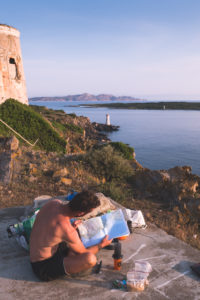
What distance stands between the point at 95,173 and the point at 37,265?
6167 millimetres

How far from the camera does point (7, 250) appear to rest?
4.27 metres

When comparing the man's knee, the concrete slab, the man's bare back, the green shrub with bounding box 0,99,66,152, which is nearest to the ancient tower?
the green shrub with bounding box 0,99,66,152

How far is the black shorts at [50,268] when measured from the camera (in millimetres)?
3430

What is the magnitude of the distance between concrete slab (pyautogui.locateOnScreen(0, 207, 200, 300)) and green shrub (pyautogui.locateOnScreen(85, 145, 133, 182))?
16.2ft

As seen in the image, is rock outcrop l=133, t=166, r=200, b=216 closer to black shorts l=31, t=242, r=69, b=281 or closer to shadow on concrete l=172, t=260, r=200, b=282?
shadow on concrete l=172, t=260, r=200, b=282

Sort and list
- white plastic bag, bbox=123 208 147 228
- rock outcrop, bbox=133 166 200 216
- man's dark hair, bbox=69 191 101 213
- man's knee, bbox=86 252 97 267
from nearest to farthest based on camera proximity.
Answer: man's dark hair, bbox=69 191 101 213 → man's knee, bbox=86 252 97 267 → white plastic bag, bbox=123 208 147 228 → rock outcrop, bbox=133 166 200 216

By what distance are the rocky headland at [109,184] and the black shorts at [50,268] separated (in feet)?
9.43

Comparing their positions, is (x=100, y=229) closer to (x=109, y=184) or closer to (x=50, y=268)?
(x=50, y=268)

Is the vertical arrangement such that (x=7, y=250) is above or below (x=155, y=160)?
above

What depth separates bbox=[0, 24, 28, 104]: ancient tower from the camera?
732 inches

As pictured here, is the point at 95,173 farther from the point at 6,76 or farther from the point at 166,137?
the point at 166,137

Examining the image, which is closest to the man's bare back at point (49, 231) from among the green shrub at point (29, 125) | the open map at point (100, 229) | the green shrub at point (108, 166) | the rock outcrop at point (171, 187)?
the open map at point (100, 229)

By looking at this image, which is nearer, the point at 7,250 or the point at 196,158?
the point at 7,250

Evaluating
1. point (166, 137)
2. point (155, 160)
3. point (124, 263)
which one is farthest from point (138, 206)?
point (166, 137)
